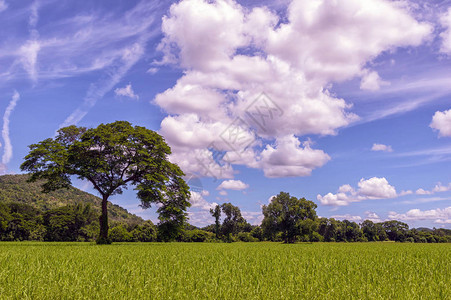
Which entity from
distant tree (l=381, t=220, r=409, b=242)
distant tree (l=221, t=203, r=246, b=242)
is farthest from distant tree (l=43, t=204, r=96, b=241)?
distant tree (l=381, t=220, r=409, b=242)

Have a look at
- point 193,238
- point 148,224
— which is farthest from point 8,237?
point 193,238

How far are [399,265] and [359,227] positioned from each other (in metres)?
140

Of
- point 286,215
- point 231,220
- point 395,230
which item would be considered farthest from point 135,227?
point 395,230

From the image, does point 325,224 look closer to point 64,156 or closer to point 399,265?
point 64,156

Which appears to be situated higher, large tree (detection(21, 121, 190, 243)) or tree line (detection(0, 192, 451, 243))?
large tree (detection(21, 121, 190, 243))

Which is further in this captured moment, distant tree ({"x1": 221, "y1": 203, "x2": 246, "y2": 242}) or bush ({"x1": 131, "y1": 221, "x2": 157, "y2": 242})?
distant tree ({"x1": 221, "y1": 203, "x2": 246, "y2": 242})

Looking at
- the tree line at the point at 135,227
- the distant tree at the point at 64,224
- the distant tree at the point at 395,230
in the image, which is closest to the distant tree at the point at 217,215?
the tree line at the point at 135,227

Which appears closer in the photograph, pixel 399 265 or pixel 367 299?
pixel 367 299

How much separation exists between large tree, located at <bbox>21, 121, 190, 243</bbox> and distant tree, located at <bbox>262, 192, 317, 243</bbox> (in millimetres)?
41910

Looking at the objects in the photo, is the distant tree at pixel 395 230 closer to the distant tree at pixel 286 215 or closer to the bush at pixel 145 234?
the distant tree at pixel 286 215

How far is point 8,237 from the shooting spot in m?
70.6

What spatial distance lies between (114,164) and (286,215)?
52292 millimetres

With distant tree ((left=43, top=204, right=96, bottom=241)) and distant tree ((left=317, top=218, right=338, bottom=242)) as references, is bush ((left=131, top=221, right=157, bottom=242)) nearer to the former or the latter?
distant tree ((left=43, top=204, right=96, bottom=241))

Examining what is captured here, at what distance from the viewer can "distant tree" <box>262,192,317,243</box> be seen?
7425 centimetres
